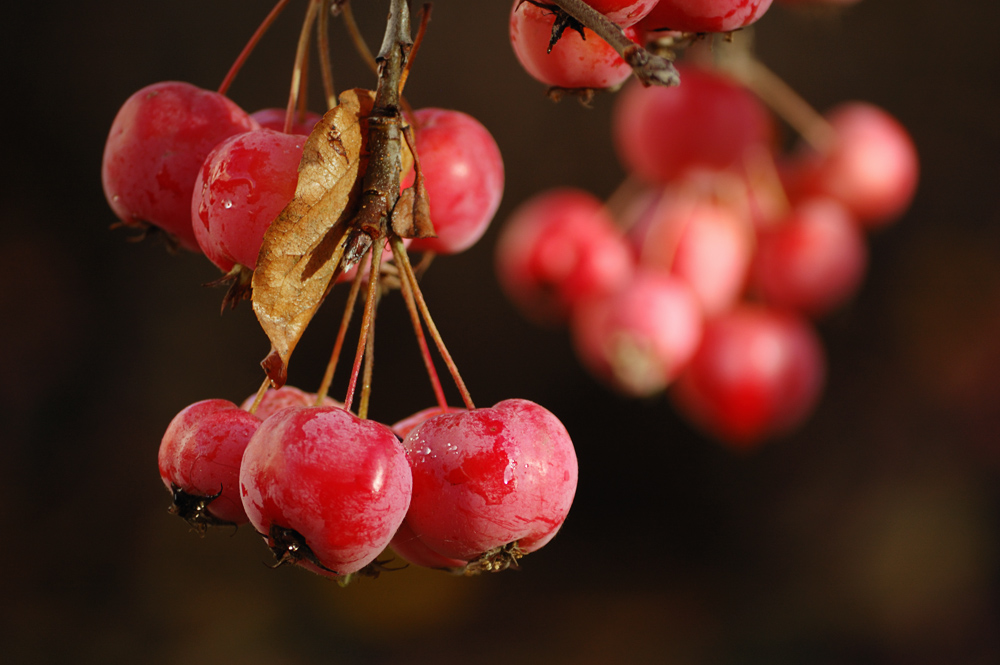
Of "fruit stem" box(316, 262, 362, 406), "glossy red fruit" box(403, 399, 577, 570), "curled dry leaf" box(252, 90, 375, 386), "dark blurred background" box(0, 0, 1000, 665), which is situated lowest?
"dark blurred background" box(0, 0, 1000, 665)

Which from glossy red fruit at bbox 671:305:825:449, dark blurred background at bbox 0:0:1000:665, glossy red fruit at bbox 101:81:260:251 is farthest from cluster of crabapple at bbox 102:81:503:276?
dark blurred background at bbox 0:0:1000:665

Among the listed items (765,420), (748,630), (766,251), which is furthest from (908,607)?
(766,251)

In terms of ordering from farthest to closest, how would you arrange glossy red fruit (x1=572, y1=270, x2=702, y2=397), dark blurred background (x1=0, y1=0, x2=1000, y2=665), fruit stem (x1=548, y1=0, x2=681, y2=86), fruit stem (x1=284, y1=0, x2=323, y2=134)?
dark blurred background (x1=0, y1=0, x2=1000, y2=665) → glossy red fruit (x1=572, y1=270, x2=702, y2=397) → fruit stem (x1=284, y1=0, x2=323, y2=134) → fruit stem (x1=548, y1=0, x2=681, y2=86)

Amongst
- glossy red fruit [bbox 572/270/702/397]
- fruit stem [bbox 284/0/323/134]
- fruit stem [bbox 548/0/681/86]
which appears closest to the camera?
fruit stem [bbox 548/0/681/86]

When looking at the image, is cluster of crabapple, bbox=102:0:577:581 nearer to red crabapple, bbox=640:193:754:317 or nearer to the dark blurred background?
red crabapple, bbox=640:193:754:317

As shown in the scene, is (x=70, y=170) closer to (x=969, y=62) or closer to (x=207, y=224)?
(x=207, y=224)

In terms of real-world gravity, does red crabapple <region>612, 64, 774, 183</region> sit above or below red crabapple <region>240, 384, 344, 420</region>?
below

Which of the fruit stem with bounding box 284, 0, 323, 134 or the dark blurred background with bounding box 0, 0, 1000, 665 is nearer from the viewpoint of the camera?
the fruit stem with bounding box 284, 0, 323, 134

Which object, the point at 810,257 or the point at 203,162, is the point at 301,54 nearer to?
the point at 203,162
